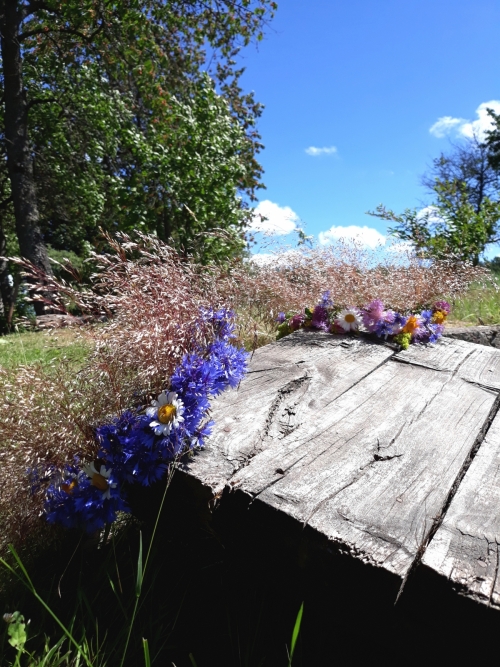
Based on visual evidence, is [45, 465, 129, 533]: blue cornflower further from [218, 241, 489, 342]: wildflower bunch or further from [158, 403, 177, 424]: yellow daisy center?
[218, 241, 489, 342]: wildflower bunch

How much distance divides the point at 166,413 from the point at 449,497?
34.8 inches

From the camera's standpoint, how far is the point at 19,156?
348 inches

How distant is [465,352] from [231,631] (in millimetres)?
1892

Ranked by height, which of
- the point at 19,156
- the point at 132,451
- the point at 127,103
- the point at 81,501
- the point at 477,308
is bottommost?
the point at 477,308

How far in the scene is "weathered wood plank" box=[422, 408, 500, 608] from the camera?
3.26 feet

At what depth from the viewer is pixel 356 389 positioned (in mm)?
2066

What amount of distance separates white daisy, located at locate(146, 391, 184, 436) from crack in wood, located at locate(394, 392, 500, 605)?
0.77m

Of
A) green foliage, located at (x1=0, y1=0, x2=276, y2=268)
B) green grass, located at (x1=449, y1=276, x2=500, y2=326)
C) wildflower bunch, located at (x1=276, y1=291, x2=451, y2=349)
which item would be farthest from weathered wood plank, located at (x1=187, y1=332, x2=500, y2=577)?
green foliage, located at (x1=0, y1=0, x2=276, y2=268)

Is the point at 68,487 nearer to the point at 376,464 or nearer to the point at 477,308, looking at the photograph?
the point at 376,464

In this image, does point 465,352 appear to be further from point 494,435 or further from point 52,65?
point 52,65

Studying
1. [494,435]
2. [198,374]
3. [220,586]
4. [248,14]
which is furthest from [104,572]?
[248,14]

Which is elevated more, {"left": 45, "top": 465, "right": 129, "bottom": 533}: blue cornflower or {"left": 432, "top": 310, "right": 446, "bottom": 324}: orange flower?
{"left": 432, "top": 310, "right": 446, "bottom": 324}: orange flower

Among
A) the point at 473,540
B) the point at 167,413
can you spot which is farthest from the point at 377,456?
the point at 167,413

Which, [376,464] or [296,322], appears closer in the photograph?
[376,464]
